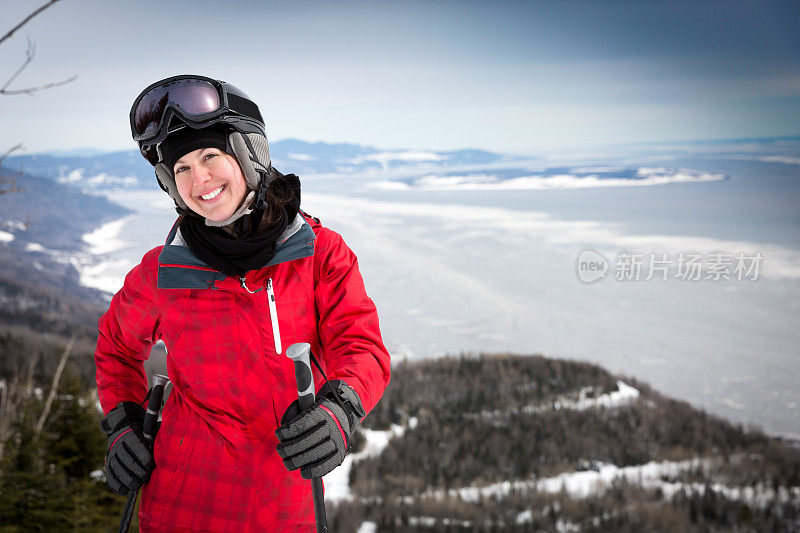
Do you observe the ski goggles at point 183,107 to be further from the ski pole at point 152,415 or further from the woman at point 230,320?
the ski pole at point 152,415

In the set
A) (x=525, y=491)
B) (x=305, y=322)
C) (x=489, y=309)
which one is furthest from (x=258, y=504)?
(x=489, y=309)

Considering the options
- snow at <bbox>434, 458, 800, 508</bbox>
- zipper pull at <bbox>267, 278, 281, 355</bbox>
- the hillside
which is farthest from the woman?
snow at <bbox>434, 458, 800, 508</bbox>

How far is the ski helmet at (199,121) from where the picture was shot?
1.72 m

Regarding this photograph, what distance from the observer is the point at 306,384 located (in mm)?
1396

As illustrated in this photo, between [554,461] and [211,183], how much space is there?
1589 cm

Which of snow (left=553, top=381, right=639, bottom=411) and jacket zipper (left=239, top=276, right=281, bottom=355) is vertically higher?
jacket zipper (left=239, top=276, right=281, bottom=355)

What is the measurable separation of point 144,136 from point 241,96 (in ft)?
1.04

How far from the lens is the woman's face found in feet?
5.57

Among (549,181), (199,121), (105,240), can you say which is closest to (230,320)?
(199,121)

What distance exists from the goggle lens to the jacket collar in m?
0.40

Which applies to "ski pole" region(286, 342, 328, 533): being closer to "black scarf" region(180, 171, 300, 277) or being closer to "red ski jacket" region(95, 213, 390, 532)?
"red ski jacket" region(95, 213, 390, 532)

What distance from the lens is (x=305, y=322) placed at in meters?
1.66

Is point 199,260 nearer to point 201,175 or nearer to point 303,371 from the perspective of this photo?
point 201,175

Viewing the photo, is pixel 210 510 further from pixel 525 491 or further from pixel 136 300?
pixel 525 491
